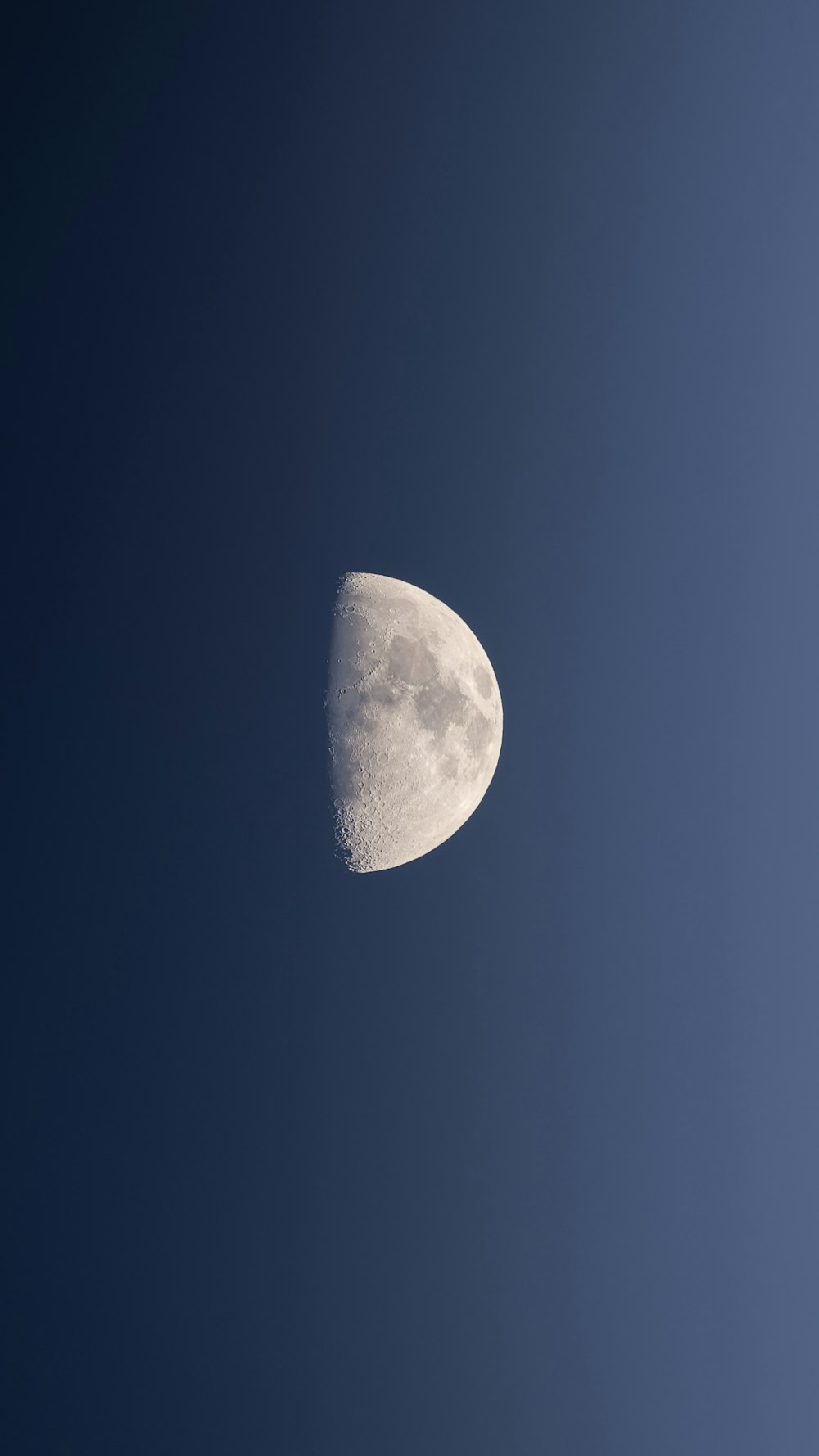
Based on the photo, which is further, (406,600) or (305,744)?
(406,600)

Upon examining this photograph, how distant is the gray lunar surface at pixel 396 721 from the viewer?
812 centimetres

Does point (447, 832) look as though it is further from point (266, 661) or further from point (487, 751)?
point (266, 661)

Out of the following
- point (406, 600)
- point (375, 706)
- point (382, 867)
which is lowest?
point (382, 867)

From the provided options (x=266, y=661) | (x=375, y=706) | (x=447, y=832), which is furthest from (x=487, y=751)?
(x=266, y=661)

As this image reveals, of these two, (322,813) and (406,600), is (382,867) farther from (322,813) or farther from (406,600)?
(406,600)

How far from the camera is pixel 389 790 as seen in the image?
8.27 metres

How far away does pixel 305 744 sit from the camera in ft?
26.6

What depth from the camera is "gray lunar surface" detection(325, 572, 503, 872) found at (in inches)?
320

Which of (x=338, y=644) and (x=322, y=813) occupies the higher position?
(x=338, y=644)

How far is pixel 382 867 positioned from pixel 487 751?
1414 millimetres

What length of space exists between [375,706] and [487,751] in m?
1.39

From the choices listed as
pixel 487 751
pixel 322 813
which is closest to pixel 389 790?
pixel 322 813

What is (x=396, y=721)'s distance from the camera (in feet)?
26.7

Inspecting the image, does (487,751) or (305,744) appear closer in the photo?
(305,744)
